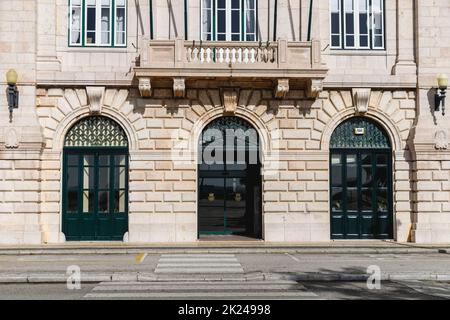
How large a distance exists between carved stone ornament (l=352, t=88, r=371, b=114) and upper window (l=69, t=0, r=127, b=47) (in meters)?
8.22

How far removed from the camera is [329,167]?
2081cm

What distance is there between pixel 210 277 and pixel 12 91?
35.0 ft

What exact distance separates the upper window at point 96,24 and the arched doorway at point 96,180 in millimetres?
2701

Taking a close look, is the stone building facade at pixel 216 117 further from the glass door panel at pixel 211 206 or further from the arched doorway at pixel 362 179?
the glass door panel at pixel 211 206

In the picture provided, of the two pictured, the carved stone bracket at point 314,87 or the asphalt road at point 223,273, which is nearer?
the asphalt road at point 223,273

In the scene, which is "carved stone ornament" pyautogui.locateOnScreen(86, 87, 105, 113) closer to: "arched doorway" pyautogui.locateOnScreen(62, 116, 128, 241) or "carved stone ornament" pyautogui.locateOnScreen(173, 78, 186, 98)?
"arched doorway" pyautogui.locateOnScreen(62, 116, 128, 241)

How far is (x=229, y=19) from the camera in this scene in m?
21.1

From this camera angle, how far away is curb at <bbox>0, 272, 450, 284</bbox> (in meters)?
12.5

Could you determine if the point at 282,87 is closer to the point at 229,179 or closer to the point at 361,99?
the point at 361,99

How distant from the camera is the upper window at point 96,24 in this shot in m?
20.7

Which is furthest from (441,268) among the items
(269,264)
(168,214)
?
(168,214)

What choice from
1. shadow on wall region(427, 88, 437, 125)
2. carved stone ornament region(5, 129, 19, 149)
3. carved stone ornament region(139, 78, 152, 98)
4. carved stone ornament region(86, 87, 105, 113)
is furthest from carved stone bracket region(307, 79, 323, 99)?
carved stone ornament region(5, 129, 19, 149)

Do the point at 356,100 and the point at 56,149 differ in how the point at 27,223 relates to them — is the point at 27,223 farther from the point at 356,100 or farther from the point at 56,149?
the point at 356,100

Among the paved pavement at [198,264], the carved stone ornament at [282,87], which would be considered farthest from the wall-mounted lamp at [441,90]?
the paved pavement at [198,264]
